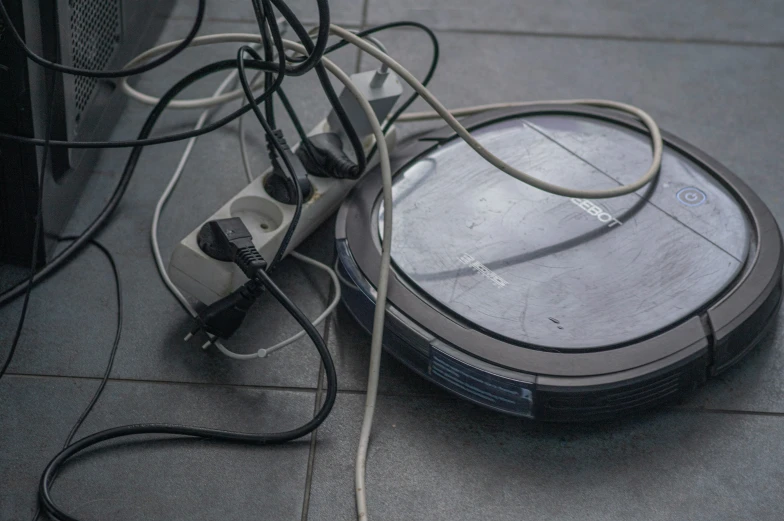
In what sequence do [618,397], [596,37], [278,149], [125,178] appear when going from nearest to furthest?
1. [618,397]
2. [278,149]
3. [125,178]
4. [596,37]

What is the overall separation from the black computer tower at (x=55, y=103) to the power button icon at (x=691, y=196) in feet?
2.27

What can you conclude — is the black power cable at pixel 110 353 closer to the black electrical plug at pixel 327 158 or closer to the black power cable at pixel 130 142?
the black power cable at pixel 130 142

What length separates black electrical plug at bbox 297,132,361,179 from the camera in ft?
3.20

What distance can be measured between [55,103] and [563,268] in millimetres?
561

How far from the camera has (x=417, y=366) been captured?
866 mm

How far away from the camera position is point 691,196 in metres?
1.00

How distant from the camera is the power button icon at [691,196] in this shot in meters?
1.00

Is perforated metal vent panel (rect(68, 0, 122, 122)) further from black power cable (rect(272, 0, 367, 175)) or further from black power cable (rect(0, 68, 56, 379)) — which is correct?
black power cable (rect(272, 0, 367, 175))

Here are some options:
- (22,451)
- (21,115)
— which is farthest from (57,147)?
(22,451)

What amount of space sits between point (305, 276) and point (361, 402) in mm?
188

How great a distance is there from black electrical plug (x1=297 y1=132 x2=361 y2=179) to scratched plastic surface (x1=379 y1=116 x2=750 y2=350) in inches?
2.7

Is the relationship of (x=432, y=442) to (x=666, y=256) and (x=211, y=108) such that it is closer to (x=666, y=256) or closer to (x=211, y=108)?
(x=666, y=256)

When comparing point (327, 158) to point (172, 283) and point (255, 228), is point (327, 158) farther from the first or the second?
point (172, 283)

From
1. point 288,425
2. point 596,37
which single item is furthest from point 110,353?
point 596,37
